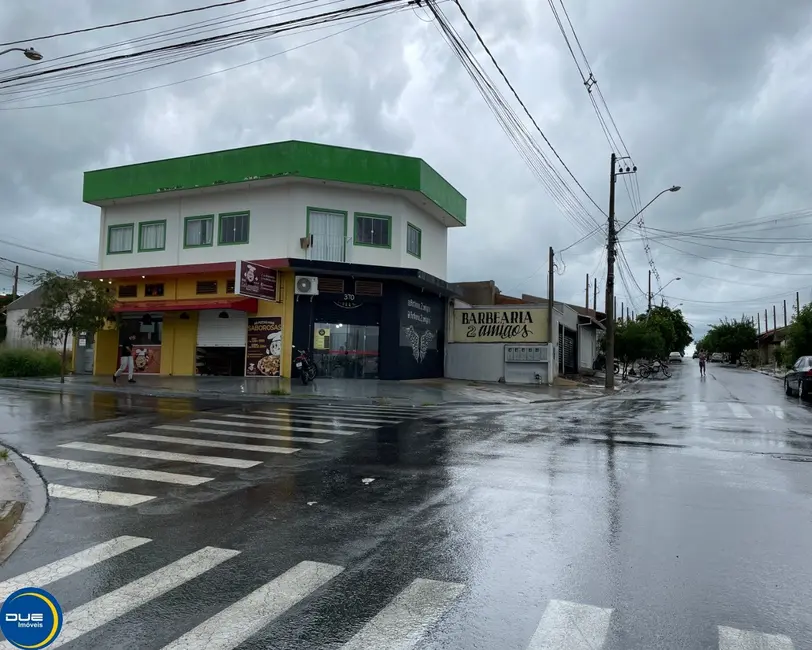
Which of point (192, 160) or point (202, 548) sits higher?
point (192, 160)

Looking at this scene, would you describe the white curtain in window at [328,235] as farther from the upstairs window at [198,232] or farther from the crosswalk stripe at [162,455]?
the crosswalk stripe at [162,455]

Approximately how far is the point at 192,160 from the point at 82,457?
65.1 feet

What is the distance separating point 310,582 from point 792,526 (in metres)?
4.80

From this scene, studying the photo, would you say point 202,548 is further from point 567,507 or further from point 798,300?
point 798,300

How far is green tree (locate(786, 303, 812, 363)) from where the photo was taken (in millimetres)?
35656

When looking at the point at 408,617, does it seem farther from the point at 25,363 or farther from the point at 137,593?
the point at 25,363

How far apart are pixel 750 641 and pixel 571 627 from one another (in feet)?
3.47

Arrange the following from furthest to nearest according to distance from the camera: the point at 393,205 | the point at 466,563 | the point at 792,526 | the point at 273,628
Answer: the point at 393,205
the point at 792,526
the point at 466,563
the point at 273,628

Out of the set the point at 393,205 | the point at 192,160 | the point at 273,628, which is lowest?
the point at 273,628

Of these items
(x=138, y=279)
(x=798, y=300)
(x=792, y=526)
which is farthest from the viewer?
(x=798, y=300)

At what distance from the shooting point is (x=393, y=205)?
25766 millimetres

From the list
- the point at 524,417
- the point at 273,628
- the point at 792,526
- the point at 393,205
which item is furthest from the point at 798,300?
the point at 273,628

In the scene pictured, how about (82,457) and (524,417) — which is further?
(524,417)

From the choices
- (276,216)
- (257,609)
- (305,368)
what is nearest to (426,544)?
(257,609)
